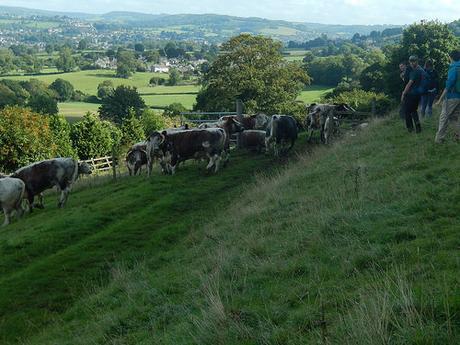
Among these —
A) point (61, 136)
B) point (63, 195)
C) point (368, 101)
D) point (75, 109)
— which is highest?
point (63, 195)

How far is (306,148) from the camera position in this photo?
2636cm

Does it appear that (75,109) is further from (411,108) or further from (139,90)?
(411,108)

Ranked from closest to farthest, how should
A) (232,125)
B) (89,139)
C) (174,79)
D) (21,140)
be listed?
(232,125)
(21,140)
(89,139)
(174,79)

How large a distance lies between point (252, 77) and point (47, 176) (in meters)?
43.4

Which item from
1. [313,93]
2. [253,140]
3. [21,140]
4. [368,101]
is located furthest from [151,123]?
[253,140]

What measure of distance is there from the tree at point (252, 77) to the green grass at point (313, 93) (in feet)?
66.0

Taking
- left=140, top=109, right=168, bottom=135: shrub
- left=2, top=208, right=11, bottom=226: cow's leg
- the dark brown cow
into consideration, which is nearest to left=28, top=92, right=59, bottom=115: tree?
left=140, top=109, right=168, bottom=135: shrub

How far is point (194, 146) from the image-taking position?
2289 cm

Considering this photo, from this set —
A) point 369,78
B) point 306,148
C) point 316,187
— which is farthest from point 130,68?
point 316,187

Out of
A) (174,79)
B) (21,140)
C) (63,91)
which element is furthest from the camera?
(174,79)

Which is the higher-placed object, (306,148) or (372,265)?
(372,265)

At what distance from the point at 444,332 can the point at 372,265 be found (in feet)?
8.32

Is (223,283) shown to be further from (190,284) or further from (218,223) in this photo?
(218,223)

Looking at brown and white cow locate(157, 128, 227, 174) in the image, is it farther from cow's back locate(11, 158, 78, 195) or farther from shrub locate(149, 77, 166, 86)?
shrub locate(149, 77, 166, 86)
